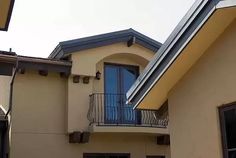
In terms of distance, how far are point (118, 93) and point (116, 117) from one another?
1051mm

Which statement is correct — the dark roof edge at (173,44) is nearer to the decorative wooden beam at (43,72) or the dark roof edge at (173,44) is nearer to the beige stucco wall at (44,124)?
the beige stucco wall at (44,124)

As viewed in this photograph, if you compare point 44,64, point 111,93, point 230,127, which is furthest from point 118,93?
point 230,127

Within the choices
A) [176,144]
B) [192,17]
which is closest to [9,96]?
[176,144]

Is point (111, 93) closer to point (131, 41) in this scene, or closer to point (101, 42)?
point (101, 42)

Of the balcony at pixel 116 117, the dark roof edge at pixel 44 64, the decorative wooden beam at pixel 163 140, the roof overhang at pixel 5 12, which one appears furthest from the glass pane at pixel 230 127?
the decorative wooden beam at pixel 163 140

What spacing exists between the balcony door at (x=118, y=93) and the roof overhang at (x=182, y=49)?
8.09 meters

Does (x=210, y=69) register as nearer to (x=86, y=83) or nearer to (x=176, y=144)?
(x=176, y=144)

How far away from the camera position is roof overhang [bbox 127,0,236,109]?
275 inches

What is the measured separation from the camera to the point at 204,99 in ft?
25.5

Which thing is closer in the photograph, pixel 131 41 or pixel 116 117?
pixel 116 117

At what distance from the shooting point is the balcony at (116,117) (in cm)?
1623

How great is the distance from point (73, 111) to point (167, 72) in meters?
8.63

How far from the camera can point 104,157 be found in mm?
16750

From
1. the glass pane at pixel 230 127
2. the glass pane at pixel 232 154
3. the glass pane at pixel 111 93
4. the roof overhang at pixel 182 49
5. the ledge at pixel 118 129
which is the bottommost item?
the glass pane at pixel 232 154
